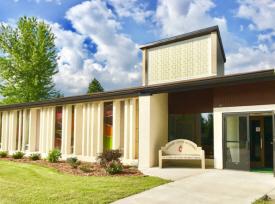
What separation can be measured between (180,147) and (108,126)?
4.16 metres

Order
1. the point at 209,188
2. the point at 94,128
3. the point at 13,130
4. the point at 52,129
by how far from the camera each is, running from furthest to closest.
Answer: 1. the point at 13,130
2. the point at 52,129
3. the point at 94,128
4. the point at 209,188

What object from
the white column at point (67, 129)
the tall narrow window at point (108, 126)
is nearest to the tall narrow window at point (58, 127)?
the white column at point (67, 129)

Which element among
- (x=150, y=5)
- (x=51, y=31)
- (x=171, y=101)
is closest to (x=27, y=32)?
(x=51, y=31)

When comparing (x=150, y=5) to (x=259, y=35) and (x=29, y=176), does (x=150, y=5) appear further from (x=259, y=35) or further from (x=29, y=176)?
(x=29, y=176)

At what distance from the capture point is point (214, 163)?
10.2 meters

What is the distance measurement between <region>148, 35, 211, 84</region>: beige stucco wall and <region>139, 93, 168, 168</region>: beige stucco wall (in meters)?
5.24

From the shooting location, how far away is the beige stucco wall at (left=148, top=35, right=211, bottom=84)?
15609mm

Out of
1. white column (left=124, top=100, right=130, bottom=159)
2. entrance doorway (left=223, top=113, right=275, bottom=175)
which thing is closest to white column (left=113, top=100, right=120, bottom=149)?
white column (left=124, top=100, right=130, bottom=159)

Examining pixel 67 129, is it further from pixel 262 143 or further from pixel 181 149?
pixel 262 143

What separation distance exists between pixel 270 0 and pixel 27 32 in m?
23.2

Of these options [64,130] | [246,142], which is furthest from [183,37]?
[64,130]

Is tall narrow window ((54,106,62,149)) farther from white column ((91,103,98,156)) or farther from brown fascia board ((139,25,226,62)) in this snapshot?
brown fascia board ((139,25,226,62))

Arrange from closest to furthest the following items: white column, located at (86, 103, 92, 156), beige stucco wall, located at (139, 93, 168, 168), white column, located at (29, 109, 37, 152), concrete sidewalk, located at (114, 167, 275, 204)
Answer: concrete sidewalk, located at (114, 167, 275, 204) < beige stucco wall, located at (139, 93, 168, 168) < white column, located at (86, 103, 92, 156) < white column, located at (29, 109, 37, 152)

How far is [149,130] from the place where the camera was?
10.8 meters
